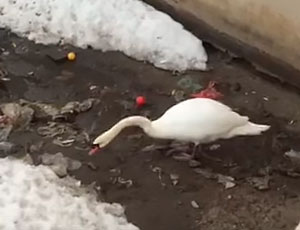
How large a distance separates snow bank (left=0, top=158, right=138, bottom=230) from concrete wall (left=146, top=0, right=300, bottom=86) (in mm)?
1685

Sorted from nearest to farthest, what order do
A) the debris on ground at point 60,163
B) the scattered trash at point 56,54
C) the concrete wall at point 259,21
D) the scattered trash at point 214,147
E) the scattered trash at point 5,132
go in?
the debris on ground at point 60,163 < the scattered trash at point 5,132 < the scattered trash at point 214,147 < the concrete wall at point 259,21 < the scattered trash at point 56,54

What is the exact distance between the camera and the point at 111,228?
14.4 feet

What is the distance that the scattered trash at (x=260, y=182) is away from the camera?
4824mm

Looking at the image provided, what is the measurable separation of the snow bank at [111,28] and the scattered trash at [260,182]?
1219 millimetres

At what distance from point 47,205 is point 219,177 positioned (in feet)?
3.06

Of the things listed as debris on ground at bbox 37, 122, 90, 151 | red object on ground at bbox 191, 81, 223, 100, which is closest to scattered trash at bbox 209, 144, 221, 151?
red object on ground at bbox 191, 81, 223, 100

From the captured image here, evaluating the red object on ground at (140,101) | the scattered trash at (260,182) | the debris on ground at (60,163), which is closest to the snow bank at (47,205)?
the debris on ground at (60,163)

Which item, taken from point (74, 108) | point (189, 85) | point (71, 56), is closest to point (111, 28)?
point (71, 56)

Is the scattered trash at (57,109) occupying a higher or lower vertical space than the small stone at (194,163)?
lower

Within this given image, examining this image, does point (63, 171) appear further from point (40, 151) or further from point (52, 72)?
point (52, 72)

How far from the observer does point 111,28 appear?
6285 mm

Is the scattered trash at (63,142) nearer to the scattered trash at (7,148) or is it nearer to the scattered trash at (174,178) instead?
the scattered trash at (7,148)

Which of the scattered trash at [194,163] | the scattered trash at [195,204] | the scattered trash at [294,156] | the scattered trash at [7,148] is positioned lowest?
the scattered trash at [7,148]

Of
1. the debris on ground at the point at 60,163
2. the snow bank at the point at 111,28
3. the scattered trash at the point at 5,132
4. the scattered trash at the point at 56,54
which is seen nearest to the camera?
the debris on ground at the point at 60,163
